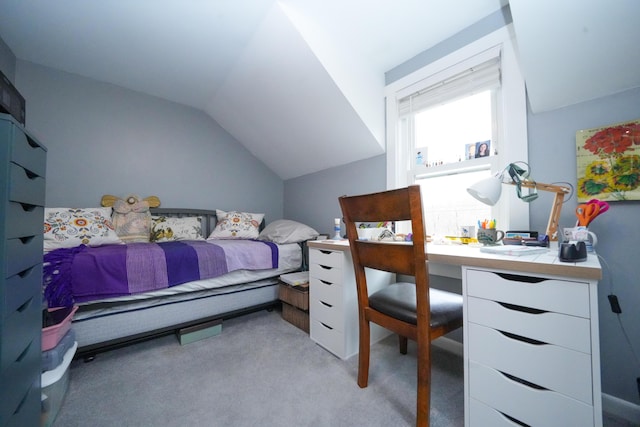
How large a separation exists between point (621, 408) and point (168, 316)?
2.45 metres

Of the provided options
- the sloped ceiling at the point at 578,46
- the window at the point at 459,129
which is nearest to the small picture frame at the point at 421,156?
the window at the point at 459,129

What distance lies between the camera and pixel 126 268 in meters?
1.50

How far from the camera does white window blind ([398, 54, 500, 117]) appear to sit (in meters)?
1.52

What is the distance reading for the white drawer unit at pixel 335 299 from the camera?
149 centimetres

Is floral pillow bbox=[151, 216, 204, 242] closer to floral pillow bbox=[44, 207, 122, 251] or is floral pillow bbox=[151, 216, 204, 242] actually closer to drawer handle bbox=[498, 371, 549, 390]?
floral pillow bbox=[44, 207, 122, 251]

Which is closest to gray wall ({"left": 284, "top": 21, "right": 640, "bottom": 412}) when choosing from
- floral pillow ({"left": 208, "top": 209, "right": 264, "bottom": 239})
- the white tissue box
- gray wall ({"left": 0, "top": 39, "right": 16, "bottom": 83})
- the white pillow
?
the white tissue box

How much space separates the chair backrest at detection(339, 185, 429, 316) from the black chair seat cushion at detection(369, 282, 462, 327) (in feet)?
0.40

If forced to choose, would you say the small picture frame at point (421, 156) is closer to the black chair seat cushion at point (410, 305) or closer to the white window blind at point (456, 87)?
the white window blind at point (456, 87)

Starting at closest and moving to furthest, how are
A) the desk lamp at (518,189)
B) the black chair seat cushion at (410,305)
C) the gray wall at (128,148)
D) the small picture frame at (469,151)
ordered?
1. the black chair seat cushion at (410,305)
2. the desk lamp at (518,189)
3. the small picture frame at (469,151)
4. the gray wall at (128,148)

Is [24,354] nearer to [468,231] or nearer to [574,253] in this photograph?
[574,253]

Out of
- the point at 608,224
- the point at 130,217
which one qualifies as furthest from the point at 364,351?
the point at 130,217

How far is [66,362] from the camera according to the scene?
1.14 m

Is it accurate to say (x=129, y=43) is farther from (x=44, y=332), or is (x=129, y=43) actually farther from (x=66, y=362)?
(x=66, y=362)

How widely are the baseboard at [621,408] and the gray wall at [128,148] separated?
318 cm
